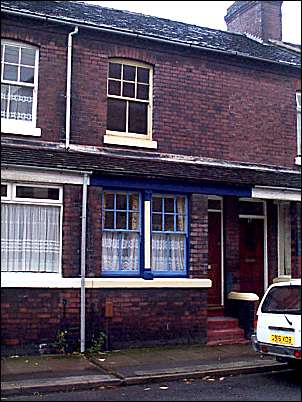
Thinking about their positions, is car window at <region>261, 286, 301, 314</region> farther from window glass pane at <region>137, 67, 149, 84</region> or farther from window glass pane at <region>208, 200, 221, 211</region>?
window glass pane at <region>137, 67, 149, 84</region>

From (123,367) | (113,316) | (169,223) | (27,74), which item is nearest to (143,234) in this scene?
(169,223)

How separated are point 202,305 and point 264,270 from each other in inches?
108

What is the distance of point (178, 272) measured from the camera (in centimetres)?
1248

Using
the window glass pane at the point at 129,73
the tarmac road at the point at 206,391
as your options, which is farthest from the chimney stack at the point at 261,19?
the tarmac road at the point at 206,391

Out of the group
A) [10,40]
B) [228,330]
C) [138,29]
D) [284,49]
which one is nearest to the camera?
[10,40]

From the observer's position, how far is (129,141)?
12.7m

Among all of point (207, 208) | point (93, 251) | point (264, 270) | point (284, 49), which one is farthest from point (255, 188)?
point (284, 49)

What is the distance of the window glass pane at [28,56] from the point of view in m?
12.1

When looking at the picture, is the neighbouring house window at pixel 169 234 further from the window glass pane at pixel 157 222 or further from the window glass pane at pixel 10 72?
the window glass pane at pixel 10 72

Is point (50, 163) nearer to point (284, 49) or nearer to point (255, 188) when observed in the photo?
point (255, 188)

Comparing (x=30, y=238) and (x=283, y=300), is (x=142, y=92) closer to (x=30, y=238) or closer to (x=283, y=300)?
(x=30, y=238)

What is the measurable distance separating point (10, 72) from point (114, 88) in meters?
2.21

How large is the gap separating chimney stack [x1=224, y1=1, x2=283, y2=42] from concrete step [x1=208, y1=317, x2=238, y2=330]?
816cm

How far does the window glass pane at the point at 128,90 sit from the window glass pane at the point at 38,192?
2805 mm
